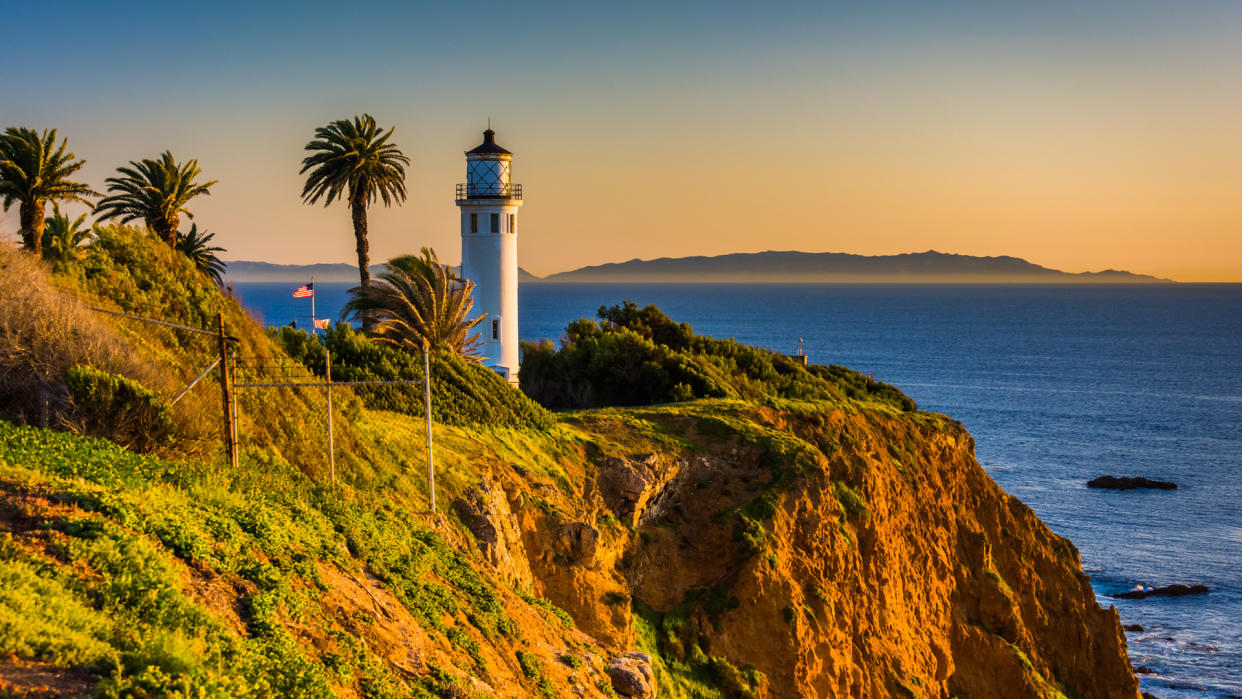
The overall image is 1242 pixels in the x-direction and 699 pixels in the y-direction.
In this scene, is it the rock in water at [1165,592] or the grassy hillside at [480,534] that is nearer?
the grassy hillside at [480,534]

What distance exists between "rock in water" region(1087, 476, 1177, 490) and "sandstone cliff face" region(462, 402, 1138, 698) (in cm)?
3780

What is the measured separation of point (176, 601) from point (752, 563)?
1734 centimetres

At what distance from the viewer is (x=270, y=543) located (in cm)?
1284

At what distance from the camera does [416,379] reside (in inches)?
1067

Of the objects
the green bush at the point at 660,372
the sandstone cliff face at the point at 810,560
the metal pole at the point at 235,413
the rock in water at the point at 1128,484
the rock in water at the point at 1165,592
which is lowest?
the rock in water at the point at 1165,592

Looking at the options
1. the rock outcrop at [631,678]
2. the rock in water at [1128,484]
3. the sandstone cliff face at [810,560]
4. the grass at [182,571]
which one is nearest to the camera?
the grass at [182,571]

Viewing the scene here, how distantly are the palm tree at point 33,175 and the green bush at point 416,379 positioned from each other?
1598 cm

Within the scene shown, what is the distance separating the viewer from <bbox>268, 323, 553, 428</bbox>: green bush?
25312mm

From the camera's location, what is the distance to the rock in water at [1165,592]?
51.0 m

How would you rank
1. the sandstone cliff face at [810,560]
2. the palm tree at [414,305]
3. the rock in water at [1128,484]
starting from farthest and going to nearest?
the rock in water at [1128,484] < the palm tree at [414,305] < the sandstone cliff face at [810,560]

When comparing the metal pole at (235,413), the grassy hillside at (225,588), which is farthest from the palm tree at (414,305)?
the grassy hillside at (225,588)

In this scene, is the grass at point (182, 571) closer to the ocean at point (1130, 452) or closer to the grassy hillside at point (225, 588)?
the grassy hillside at point (225, 588)

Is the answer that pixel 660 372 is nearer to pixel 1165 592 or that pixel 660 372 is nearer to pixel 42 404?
pixel 42 404

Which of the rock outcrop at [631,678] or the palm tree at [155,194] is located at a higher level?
the palm tree at [155,194]
